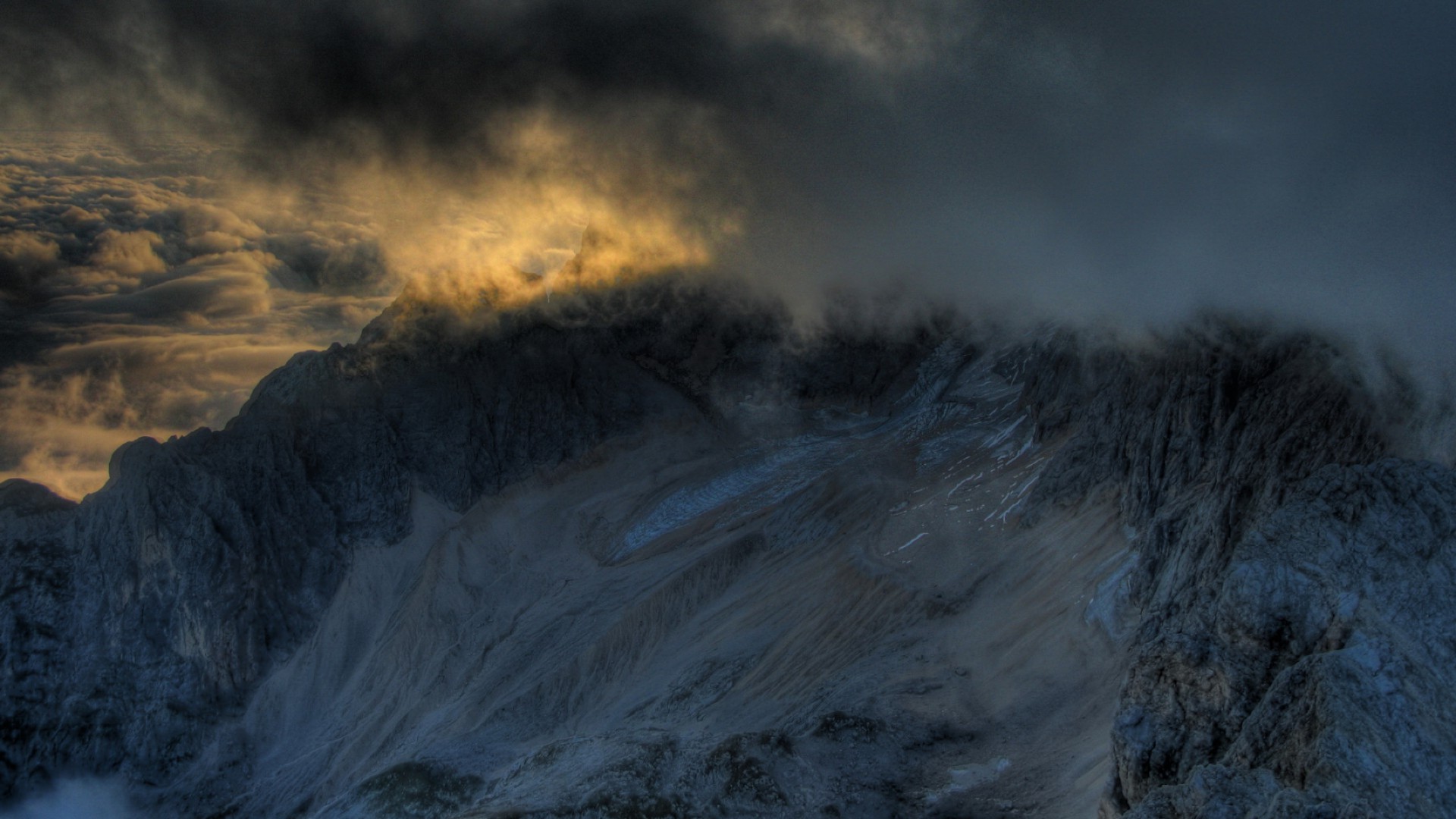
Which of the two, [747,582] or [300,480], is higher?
[300,480]

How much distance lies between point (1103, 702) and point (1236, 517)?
1317 cm

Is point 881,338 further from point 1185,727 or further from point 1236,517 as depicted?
point 1185,727

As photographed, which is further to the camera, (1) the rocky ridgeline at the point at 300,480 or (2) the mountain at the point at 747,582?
(1) the rocky ridgeline at the point at 300,480

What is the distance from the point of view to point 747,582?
8800 centimetres

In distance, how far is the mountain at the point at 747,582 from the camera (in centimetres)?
3164

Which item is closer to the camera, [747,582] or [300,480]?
[747,582]

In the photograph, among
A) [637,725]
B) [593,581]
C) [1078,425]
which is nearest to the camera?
[637,725]

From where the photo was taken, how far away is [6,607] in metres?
100

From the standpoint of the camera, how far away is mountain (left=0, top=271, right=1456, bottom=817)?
31641 millimetres

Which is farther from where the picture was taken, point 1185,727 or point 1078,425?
point 1078,425

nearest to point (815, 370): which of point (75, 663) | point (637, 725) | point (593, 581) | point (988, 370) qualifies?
point (988, 370)

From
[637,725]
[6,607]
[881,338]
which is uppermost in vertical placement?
[881,338]

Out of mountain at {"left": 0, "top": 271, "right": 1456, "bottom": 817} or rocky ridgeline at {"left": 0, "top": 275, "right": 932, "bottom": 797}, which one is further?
rocky ridgeline at {"left": 0, "top": 275, "right": 932, "bottom": 797}

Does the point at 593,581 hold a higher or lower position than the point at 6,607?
lower
